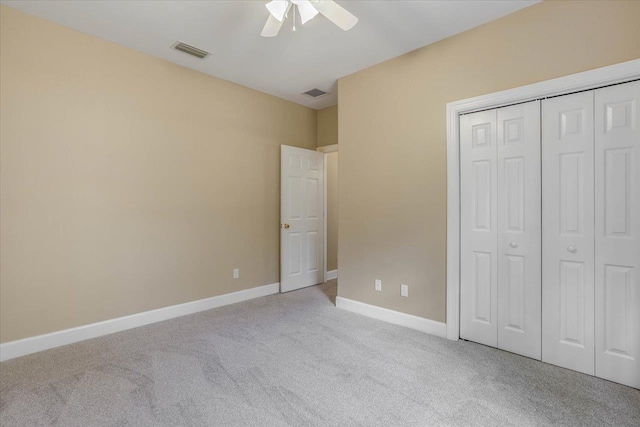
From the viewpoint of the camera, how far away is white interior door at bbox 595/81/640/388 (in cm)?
208

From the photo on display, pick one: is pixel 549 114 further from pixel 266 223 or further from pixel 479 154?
pixel 266 223

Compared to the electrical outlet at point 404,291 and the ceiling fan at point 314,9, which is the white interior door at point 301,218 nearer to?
the electrical outlet at point 404,291

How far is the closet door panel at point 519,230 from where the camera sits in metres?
2.47

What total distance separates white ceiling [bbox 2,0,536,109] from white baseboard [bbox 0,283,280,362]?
2.66 metres

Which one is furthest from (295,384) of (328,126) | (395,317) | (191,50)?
(328,126)

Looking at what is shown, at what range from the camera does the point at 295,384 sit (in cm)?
214

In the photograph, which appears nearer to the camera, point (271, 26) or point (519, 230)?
point (271, 26)

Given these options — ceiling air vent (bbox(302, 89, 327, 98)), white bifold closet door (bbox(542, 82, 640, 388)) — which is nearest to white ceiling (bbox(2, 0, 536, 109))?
ceiling air vent (bbox(302, 89, 327, 98))

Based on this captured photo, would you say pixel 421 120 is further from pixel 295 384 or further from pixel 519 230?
pixel 295 384

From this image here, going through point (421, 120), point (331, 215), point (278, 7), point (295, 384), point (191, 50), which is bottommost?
point (295, 384)

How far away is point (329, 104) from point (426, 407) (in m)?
4.08

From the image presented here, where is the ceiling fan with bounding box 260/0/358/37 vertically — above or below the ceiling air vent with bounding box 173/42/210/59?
below

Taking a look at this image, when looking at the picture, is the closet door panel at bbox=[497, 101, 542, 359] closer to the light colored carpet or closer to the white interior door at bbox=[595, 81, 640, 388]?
the light colored carpet

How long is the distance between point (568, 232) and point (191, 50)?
12.0ft
